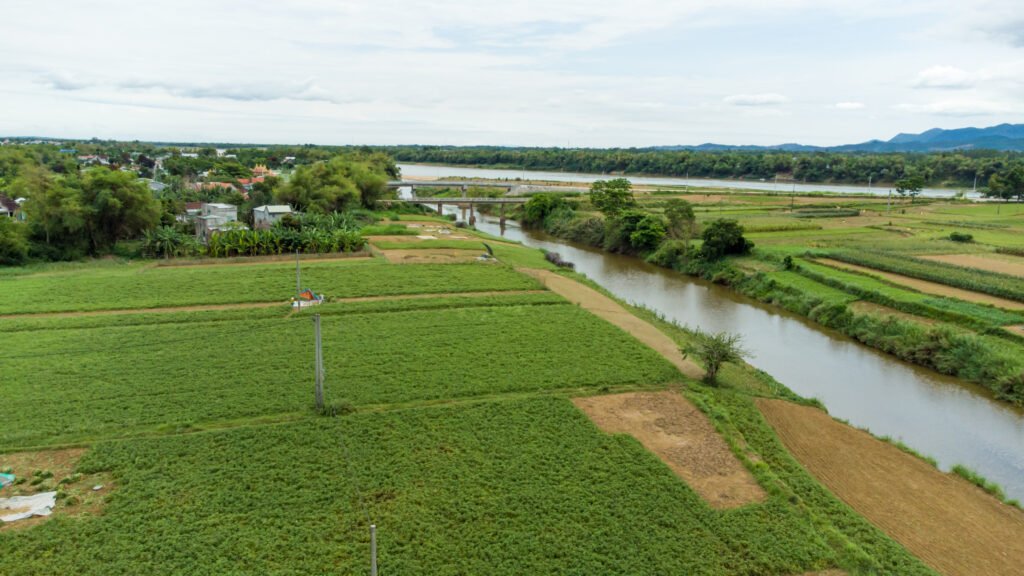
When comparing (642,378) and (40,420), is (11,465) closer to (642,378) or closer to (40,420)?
(40,420)

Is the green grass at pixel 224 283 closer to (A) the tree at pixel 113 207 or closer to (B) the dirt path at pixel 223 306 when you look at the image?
(B) the dirt path at pixel 223 306

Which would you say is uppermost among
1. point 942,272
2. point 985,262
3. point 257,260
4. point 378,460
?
point 985,262

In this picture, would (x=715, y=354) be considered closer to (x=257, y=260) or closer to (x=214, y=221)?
(x=257, y=260)

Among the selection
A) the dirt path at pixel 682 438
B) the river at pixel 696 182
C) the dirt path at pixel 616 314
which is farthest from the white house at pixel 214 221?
the river at pixel 696 182

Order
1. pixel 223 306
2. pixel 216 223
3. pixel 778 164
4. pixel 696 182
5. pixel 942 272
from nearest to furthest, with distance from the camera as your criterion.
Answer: pixel 223 306 < pixel 942 272 < pixel 216 223 < pixel 696 182 < pixel 778 164

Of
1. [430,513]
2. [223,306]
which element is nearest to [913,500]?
[430,513]

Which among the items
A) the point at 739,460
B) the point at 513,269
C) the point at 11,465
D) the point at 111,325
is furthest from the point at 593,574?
the point at 513,269
